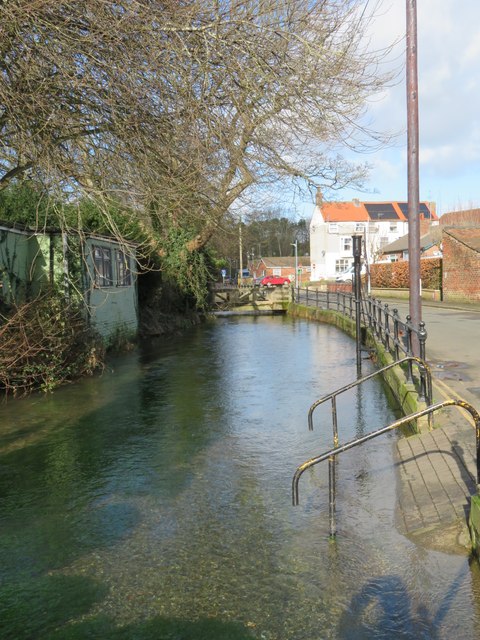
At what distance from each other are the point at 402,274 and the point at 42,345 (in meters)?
32.0

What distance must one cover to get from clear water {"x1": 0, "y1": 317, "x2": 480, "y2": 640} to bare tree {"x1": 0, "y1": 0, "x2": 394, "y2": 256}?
3.43 metres

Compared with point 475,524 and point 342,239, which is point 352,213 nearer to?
point 342,239

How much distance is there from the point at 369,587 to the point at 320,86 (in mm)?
6254

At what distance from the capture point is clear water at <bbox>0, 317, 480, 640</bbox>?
13.1 feet

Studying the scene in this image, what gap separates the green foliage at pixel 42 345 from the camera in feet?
35.9

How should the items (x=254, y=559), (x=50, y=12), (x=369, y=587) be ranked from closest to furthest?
1. (x=369, y=587)
2. (x=254, y=559)
3. (x=50, y=12)

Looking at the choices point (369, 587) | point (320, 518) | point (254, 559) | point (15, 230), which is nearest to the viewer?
point (369, 587)

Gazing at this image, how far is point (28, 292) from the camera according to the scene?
13.6 meters

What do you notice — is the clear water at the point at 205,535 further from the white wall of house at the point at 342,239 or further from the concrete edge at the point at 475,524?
the white wall of house at the point at 342,239

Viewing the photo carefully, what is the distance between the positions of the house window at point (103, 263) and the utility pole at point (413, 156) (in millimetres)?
9461

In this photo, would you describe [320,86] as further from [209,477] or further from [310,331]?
[310,331]

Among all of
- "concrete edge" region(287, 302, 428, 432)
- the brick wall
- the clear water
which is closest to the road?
"concrete edge" region(287, 302, 428, 432)

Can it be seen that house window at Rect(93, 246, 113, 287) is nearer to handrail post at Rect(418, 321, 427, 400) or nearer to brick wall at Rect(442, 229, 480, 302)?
handrail post at Rect(418, 321, 427, 400)

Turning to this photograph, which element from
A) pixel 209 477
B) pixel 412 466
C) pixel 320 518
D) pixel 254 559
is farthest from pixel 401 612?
pixel 209 477
